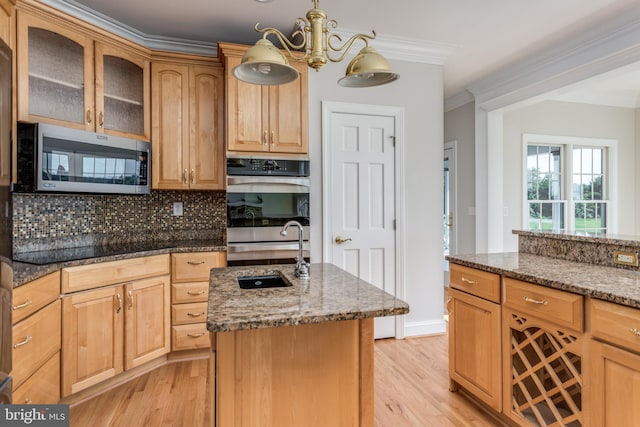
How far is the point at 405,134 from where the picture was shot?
3.41 m

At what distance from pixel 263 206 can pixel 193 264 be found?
70 centimetres

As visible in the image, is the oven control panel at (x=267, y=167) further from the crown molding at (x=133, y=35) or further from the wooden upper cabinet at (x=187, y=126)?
the crown molding at (x=133, y=35)

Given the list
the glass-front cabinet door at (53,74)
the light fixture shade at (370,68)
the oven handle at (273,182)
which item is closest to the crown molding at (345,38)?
the glass-front cabinet door at (53,74)

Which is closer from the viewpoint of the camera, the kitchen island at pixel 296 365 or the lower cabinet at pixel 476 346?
the kitchen island at pixel 296 365

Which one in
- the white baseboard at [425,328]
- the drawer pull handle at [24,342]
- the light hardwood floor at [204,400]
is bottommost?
the light hardwood floor at [204,400]

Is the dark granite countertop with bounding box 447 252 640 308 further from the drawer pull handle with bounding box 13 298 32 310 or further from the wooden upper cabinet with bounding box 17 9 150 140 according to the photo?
the wooden upper cabinet with bounding box 17 9 150 140

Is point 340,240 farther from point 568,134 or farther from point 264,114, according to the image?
point 568,134

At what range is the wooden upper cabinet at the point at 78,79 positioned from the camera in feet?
7.56

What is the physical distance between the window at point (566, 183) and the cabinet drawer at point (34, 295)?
192 inches

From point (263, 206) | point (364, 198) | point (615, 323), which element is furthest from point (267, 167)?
point (615, 323)

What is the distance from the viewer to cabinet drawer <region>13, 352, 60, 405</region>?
1.73 meters

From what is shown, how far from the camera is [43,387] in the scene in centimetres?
196

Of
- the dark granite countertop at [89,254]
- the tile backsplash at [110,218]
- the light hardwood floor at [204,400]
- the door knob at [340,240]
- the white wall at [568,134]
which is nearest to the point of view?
the dark granite countertop at [89,254]

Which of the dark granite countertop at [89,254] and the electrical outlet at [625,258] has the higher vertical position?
the electrical outlet at [625,258]
